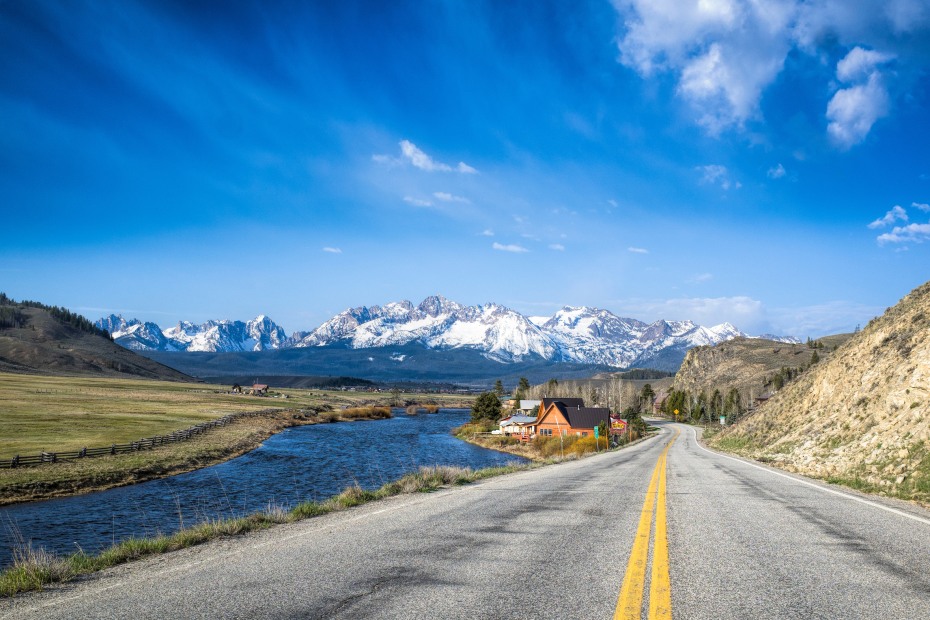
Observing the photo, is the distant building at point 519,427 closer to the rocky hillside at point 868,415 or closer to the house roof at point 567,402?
the house roof at point 567,402

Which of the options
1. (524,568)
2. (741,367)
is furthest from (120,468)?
(741,367)

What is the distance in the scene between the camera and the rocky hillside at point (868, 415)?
16.5m

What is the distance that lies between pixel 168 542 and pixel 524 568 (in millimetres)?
6212

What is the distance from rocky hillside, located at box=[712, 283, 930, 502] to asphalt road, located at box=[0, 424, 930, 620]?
22.1ft

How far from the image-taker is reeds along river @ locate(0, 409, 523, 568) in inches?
845

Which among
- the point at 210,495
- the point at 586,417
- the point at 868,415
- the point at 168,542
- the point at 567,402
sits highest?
the point at 868,415

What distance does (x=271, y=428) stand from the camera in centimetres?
7731

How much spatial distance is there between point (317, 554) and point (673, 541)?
537 centimetres

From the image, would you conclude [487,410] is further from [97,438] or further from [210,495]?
[210,495]

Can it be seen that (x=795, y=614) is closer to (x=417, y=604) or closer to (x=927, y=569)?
(x=927, y=569)

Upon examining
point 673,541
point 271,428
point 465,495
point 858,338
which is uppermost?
point 858,338

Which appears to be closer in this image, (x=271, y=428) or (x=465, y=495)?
(x=465, y=495)

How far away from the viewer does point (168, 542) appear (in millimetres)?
8875

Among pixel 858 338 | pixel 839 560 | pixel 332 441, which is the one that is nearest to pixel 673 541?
pixel 839 560
